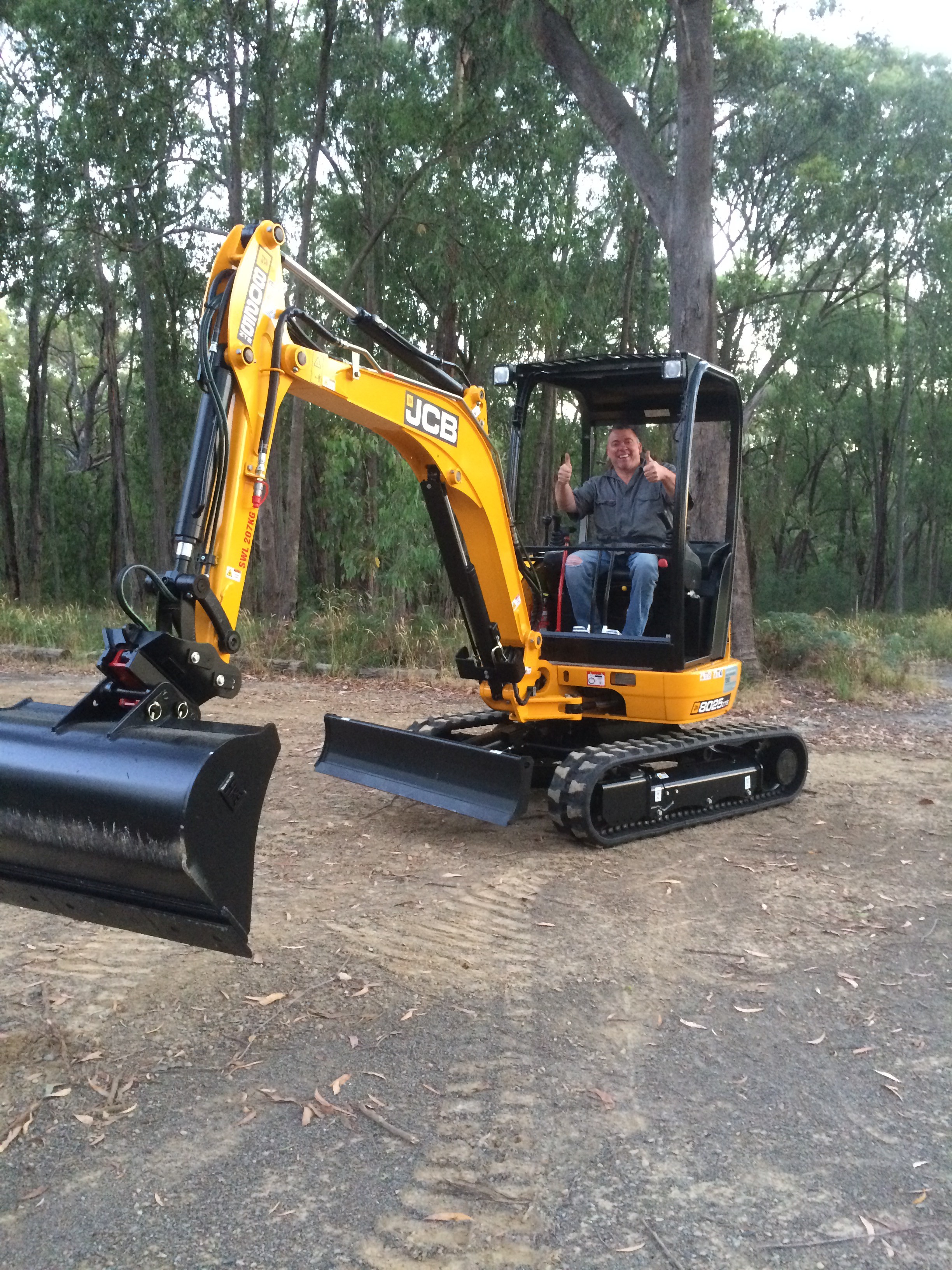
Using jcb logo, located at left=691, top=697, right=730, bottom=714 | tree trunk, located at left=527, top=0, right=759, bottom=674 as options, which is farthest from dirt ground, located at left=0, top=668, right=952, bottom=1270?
tree trunk, located at left=527, top=0, right=759, bottom=674

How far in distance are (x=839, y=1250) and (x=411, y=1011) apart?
5.44 ft

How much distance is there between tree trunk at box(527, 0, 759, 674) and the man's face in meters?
5.11

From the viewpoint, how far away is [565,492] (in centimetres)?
678

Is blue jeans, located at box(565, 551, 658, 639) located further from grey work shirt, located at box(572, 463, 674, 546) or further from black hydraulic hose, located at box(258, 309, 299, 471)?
black hydraulic hose, located at box(258, 309, 299, 471)

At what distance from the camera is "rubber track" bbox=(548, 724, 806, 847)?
5.86m

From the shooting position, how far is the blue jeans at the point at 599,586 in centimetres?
630

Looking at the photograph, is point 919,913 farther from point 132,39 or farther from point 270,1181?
point 132,39

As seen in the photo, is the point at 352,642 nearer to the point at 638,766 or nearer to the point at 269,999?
the point at 638,766

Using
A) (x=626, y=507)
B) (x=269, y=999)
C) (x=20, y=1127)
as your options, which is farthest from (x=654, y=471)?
(x=20, y=1127)

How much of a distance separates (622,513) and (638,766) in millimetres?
1529

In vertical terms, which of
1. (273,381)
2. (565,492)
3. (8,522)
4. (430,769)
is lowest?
(430,769)

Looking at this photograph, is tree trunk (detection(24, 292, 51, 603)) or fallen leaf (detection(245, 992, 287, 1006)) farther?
tree trunk (detection(24, 292, 51, 603))

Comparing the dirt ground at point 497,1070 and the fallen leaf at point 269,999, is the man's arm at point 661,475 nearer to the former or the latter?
the dirt ground at point 497,1070

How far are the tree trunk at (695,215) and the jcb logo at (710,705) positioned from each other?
4891 millimetres
